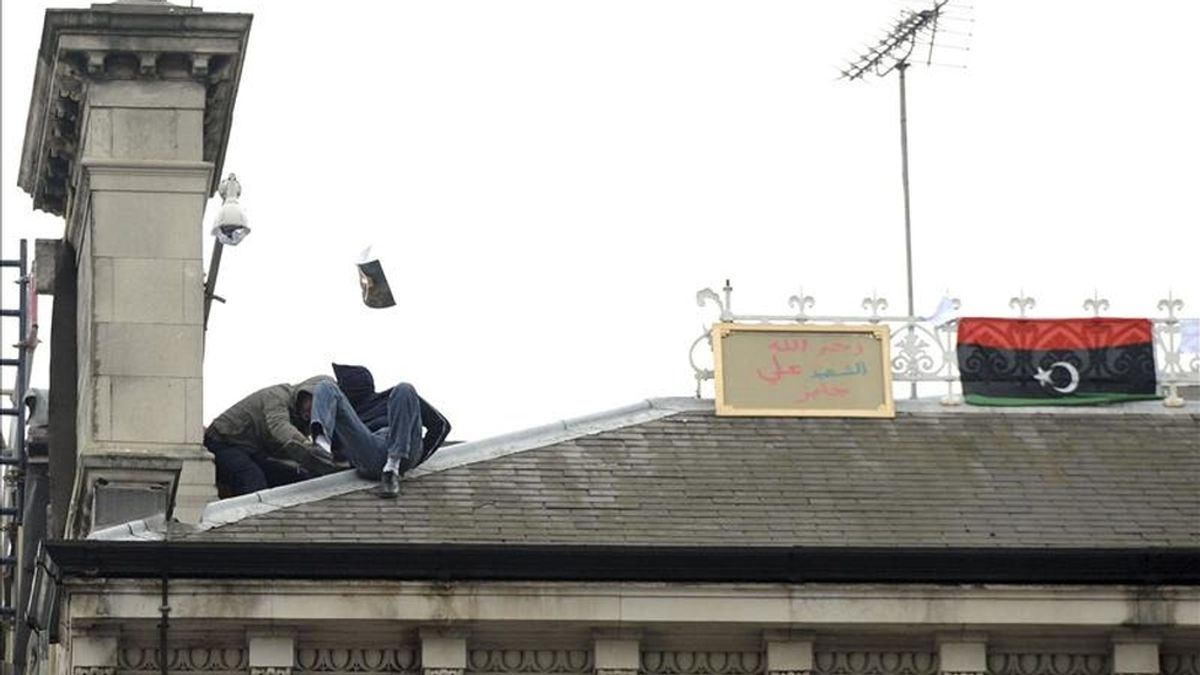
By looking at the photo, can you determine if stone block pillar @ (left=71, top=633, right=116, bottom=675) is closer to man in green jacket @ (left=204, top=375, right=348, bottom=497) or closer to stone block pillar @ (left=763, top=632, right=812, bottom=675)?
man in green jacket @ (left=204, top=375, right=348, bottom=497)

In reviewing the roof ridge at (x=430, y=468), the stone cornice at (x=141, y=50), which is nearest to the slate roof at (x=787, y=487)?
the roof ridge at (x=430, y=468)

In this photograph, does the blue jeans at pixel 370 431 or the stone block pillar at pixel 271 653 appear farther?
the blue jeans at pixel 370 431

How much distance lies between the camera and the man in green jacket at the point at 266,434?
3419 centimetres

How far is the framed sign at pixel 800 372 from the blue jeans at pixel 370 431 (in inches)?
115

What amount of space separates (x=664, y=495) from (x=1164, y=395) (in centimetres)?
510

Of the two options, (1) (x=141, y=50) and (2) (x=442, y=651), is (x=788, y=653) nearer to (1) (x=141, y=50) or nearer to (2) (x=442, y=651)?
(2) (x=442, y=651)

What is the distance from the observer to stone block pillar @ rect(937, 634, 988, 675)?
3216 cm

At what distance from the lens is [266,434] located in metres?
34.4

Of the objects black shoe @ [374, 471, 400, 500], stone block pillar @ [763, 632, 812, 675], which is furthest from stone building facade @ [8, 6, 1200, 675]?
black shoe @ [374, 471, 400, 500]

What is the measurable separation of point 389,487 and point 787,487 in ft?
10.9

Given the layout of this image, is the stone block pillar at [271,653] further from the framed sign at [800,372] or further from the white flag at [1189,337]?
the white flag at [1189,337]

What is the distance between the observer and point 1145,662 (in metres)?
32.3

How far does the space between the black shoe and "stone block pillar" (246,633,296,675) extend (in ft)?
6.94

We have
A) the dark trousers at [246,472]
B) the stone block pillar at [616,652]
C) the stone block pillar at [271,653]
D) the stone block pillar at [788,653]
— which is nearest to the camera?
the stone block pillar at [271,653]
